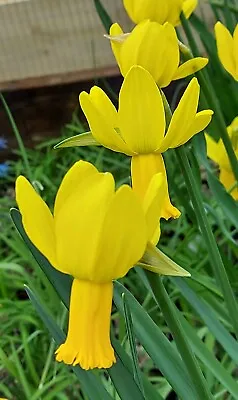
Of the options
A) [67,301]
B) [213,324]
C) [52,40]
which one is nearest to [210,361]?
[213,324]

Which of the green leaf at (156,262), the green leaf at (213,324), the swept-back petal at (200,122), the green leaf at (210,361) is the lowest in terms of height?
the green leaf at (210,361)

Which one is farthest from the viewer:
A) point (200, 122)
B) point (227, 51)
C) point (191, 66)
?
point (227, 51)

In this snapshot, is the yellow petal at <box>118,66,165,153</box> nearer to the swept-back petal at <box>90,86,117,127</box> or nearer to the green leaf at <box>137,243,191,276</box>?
the swept-back petal at <box>90,86,117,127</box>

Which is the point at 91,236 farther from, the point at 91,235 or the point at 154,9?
the point at 154,9

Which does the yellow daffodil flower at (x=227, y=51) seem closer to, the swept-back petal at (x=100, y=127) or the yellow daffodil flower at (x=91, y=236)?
the swept-back petal at (x=100, y=127)

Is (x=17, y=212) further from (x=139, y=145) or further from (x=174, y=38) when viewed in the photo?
(x=174, y=38)

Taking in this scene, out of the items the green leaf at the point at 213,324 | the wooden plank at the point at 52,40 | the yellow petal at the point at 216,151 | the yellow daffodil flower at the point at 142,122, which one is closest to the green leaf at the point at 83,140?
the yellow daffodil flower at the point at 142,122
